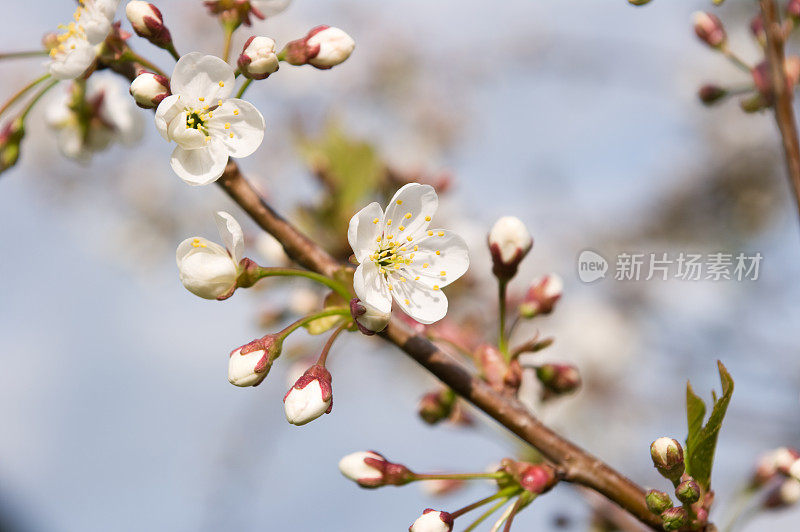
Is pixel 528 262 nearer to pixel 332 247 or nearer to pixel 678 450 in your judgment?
pixel 332 247

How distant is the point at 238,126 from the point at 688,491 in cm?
106

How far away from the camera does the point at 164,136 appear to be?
53.6 inches

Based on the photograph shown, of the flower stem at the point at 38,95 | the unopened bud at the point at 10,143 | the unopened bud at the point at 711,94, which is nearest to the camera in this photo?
the flower stem at the point at 38,95

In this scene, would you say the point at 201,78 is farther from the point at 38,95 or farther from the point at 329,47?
the point at 38,95

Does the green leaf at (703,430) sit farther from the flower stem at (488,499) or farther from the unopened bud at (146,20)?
the unopened bud at (146,20)

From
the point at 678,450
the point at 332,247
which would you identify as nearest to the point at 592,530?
the point at 678,450

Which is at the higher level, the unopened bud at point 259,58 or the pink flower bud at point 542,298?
the unopened bud at point 259,58

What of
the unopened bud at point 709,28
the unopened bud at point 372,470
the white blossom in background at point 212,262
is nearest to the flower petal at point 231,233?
the white blossom in background at point 212,262

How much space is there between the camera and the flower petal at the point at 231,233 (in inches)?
53.5

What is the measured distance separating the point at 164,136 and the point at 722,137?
22.5 ft

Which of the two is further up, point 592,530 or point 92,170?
point 592,530

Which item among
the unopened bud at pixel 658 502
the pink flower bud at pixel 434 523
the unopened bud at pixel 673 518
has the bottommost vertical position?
the pink flower bud at pixel 434 523

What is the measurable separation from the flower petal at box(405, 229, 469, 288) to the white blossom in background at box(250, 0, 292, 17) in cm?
63

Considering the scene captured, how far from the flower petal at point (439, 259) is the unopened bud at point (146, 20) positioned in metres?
0.65
